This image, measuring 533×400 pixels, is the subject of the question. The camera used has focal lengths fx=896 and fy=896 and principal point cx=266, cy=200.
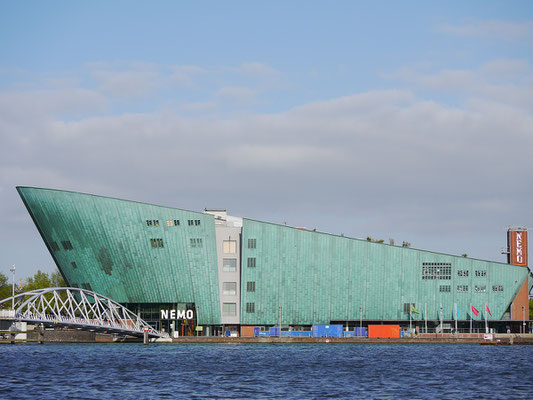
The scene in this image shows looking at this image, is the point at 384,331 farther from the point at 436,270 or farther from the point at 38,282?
the point at 38,282

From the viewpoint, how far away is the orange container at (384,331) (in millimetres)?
139875

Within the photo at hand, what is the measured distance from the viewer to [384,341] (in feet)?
451

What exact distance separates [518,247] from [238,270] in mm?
55735

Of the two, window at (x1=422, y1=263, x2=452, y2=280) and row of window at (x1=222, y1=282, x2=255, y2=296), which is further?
window at (x1=422, y1=263, x2=452, y2=280)

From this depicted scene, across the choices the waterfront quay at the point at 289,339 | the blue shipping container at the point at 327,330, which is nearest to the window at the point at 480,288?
the waterfront quay at the point at 289,339

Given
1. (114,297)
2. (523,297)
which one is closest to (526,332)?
(523,297)

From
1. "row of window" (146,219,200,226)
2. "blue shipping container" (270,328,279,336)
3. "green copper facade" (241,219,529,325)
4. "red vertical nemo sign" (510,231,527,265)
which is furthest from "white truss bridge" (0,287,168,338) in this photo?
"red vertical nemo sign" (510,231,527,265)

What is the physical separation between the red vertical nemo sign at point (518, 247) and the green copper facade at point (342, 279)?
913 inches

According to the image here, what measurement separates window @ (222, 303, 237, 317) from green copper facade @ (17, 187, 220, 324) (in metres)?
1.09

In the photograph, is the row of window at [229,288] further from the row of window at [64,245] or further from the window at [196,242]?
the row of window at [64,245]

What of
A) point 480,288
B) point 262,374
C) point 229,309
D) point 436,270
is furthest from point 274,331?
point 262,374

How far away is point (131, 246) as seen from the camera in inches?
5423

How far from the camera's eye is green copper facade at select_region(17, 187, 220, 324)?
137 metres

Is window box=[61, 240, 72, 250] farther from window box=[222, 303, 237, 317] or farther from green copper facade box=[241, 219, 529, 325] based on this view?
green copper facade box=[241, 219, 529, 325]
